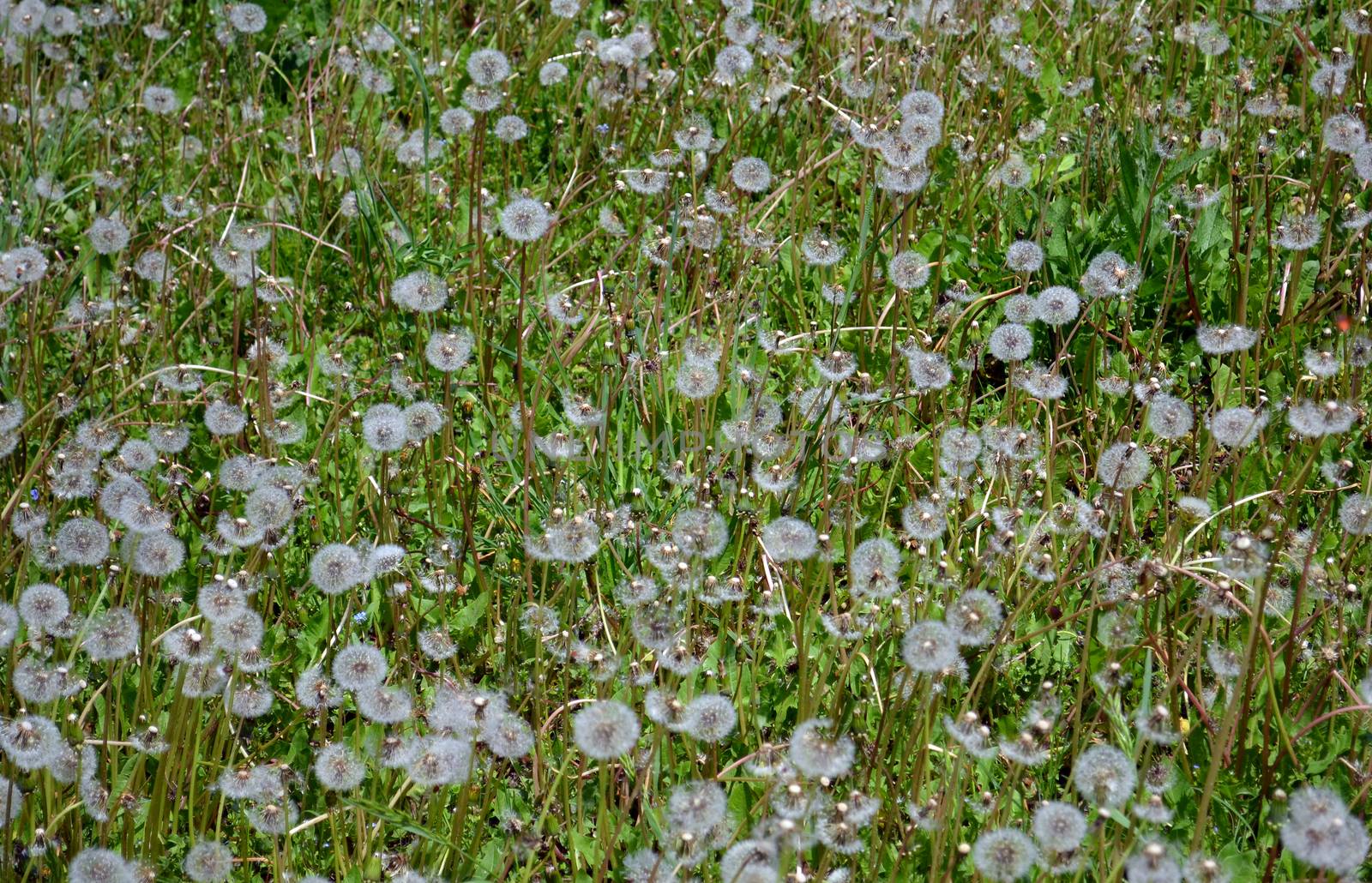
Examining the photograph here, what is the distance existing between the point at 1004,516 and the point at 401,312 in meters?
1.74

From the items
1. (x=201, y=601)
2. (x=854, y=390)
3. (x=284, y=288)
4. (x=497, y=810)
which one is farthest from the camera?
(x=284, y=288)

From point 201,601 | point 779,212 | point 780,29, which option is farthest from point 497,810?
point 780,29

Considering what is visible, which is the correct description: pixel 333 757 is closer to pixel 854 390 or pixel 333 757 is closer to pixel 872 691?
pixel 872 691

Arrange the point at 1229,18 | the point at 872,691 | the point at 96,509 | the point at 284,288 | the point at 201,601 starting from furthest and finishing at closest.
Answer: the point at 1229,18
the point at 284,288
the point at 96,509
the point at 872,691
the point at 201,601

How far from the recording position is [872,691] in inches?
101

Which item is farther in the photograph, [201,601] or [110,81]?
[110,81]

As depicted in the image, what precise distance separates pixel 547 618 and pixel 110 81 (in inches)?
110

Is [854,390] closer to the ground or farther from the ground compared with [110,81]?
closer to the ground

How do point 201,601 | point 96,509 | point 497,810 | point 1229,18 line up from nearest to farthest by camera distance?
point 201,601 < point 497,810 < point 96,509 < point 1229,18

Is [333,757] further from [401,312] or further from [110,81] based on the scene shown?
[110,81]

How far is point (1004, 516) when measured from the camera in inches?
99.0

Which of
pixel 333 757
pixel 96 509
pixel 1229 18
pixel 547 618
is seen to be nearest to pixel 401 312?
pixel 96 509

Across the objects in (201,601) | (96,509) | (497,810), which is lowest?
(497,810)

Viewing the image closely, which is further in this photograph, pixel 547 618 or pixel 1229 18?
pixel 1229 18
